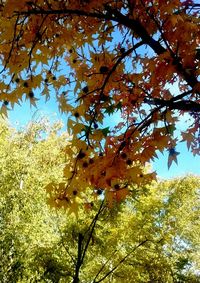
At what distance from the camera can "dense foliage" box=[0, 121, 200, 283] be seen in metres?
12.2

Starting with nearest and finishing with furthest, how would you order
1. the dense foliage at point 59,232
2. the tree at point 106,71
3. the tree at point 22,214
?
the tree at point 106,71
the dense foliage at point 59,232
the tree at point 22,214

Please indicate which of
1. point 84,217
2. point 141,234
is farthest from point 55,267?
point 141,234

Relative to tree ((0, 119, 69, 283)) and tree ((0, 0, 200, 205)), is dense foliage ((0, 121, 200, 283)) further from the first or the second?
tree ((0, 0, 200, 205))

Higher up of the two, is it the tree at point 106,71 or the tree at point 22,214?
the tree at point 22,214

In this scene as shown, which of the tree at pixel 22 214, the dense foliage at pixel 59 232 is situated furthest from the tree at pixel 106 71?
the tree at pixel 22 214

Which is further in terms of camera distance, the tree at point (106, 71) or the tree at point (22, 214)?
the tree at point (22, 214)

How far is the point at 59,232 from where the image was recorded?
1055 cm

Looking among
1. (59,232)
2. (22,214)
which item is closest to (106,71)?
(59,232)

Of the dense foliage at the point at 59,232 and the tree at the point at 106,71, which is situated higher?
the dense foliage at the point at 59,232

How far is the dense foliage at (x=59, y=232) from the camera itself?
12.2 meters

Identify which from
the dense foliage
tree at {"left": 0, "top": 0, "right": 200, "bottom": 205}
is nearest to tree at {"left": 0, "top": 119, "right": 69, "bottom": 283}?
the dense foliage

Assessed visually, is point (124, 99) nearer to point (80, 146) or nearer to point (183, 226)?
point (80, 146)

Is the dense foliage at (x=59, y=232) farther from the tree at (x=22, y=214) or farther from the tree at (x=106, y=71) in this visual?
the tree at (x=106, y=71)

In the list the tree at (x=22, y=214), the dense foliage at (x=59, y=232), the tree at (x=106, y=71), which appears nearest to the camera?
the tree at (x=106, y=71)
